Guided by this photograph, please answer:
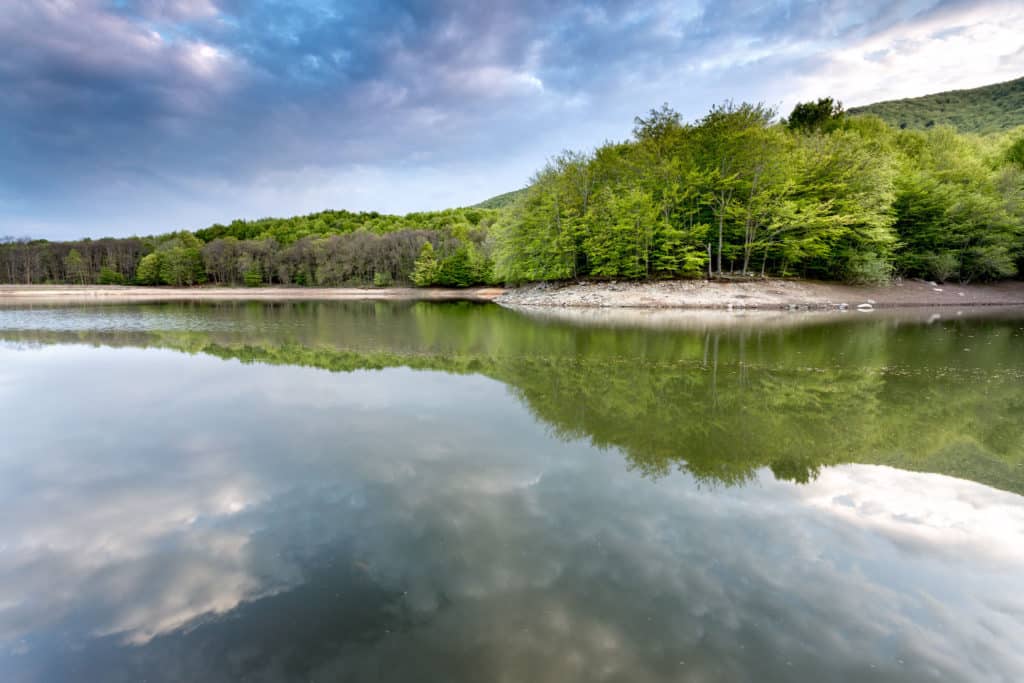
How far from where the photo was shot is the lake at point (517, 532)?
2908 mm

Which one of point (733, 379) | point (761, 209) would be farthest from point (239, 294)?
point (733, 379)

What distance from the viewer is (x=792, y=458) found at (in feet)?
20.2

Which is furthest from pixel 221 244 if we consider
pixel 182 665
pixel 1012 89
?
pixel 1012 89

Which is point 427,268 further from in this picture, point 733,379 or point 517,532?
point 517,532

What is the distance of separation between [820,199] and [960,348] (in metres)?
29.2

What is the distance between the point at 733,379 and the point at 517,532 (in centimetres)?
837

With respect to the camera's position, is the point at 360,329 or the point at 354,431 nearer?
the point at 354,431

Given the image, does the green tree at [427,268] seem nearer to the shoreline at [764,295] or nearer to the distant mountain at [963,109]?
the shoreline at [764,295]

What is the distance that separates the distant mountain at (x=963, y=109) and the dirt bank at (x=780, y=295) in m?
71.6

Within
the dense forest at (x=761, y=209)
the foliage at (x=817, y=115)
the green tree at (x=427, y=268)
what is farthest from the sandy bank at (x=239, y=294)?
the foliage at (x=817, y=115)

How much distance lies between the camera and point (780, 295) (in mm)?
33938

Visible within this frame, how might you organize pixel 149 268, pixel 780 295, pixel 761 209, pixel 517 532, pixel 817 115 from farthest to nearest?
pixel 149 268
pixel 817 115
pixel 761 209
pixel 780 295
pixel 517 532

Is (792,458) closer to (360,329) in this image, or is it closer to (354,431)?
(354,431)

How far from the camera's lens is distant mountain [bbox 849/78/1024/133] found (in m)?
88.9
